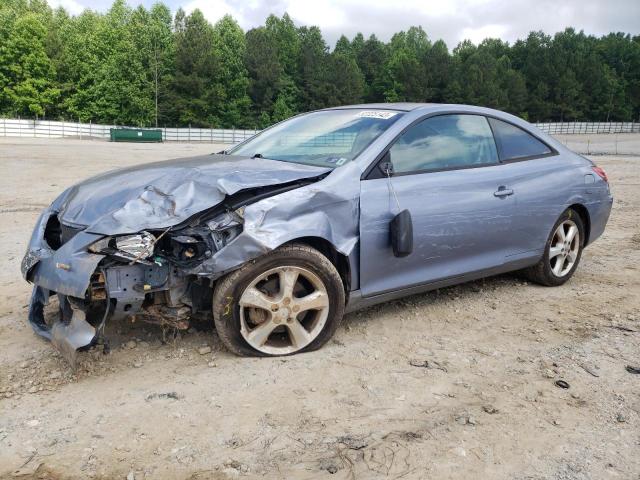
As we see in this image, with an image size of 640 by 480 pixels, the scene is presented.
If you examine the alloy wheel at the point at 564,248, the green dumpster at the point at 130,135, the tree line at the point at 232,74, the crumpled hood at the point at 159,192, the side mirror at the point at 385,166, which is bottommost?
the alloy wheel at the point at 564,248

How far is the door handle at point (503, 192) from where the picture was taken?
4462 mm

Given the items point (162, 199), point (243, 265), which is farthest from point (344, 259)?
point (162, 199)

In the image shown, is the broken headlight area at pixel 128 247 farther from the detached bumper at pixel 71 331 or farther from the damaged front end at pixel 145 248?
the detached bumper at pixel 71 331

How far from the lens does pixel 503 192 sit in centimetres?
451

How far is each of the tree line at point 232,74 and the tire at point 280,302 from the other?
58250mm

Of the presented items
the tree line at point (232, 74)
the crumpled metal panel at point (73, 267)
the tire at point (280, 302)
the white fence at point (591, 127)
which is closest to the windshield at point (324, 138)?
the tire at point (280, 302)

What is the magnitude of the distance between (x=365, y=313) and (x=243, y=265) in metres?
1.46

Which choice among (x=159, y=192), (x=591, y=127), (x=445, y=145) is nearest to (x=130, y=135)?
(x=445, y=145)

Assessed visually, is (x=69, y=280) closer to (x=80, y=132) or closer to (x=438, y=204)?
Answer: (x=438, y=204)

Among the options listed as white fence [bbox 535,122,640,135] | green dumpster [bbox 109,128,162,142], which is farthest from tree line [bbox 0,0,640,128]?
green dumpster [bbox 109,128,162,142]

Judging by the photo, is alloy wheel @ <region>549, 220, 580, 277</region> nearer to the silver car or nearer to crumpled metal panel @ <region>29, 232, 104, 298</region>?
the silver car

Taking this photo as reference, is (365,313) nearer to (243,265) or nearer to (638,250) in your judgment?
(243,265)

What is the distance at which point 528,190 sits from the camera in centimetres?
473

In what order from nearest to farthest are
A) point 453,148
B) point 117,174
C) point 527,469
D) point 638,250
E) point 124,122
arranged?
point 527,469 → point 117,174 → point 453,148 → point 638,250 → point 124,122
